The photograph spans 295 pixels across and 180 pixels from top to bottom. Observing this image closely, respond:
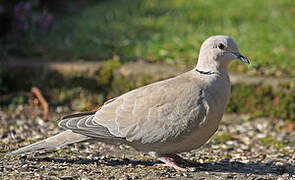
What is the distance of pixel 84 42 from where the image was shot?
730 cm

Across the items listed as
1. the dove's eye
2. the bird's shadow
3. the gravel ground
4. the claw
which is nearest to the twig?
the gravel ground

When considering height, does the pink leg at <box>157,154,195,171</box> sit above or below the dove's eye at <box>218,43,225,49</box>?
below

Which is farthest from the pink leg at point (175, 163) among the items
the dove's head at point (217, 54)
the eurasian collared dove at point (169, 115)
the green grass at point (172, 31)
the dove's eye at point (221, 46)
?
the green grass at point (172, 31)

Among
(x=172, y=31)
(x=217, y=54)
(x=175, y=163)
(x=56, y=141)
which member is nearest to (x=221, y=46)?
(x=217, y=54)

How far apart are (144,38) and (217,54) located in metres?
3.77

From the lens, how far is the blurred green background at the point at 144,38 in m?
6.13

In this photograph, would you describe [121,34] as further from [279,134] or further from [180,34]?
[279,134]

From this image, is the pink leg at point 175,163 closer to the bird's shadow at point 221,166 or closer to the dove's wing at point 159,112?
the bird's shadow at point 221,166

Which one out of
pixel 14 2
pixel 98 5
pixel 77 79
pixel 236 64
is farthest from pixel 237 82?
pixel 98 5

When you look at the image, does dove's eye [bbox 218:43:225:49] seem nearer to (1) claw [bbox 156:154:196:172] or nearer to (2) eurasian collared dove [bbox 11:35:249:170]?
(2) eurasian collared dove [bbox 11:35:249:170]

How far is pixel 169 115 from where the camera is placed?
3.80m

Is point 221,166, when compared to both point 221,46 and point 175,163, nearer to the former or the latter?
point 175,163

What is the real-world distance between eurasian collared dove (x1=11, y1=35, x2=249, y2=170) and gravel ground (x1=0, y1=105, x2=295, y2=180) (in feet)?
0.58

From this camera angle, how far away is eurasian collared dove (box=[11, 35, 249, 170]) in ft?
12.3
